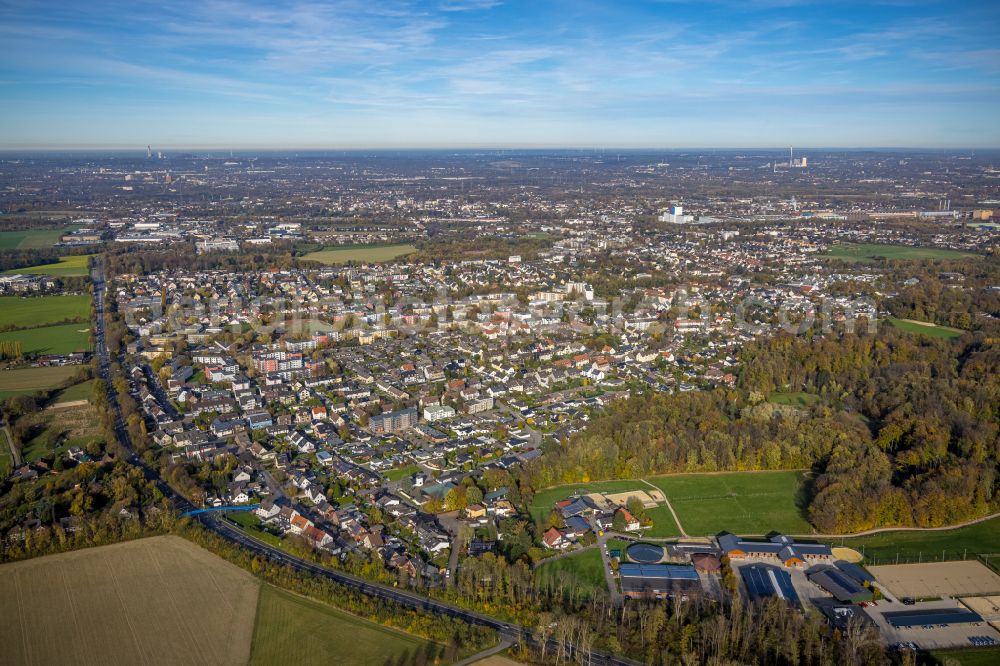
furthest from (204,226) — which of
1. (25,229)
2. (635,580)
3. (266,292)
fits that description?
(635,580)

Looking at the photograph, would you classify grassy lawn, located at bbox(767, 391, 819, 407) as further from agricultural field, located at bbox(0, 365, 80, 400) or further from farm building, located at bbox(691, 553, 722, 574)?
agricultural field, located at bbox(0, 365, 80, 400)

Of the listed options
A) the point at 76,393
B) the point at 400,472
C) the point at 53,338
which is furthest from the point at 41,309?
the point at 400,472

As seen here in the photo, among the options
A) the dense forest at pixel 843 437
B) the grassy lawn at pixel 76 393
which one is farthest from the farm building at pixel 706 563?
the grassy lawn at pixel 76 393

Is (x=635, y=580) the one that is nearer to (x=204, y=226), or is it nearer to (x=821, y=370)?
(x=821, y=370)

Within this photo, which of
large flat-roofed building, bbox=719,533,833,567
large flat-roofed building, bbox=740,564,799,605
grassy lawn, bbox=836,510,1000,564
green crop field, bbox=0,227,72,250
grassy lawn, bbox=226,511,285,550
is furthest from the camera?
green crop field, bbox=0,227,72,250

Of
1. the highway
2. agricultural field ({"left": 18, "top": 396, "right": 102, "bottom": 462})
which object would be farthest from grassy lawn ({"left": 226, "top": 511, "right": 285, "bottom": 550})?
agricultural field ({"left": 18, "top": 396, "right": 102, "bottom": 462})

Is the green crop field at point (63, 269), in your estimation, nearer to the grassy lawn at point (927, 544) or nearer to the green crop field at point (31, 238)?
the green crop field at point (31, 238)
